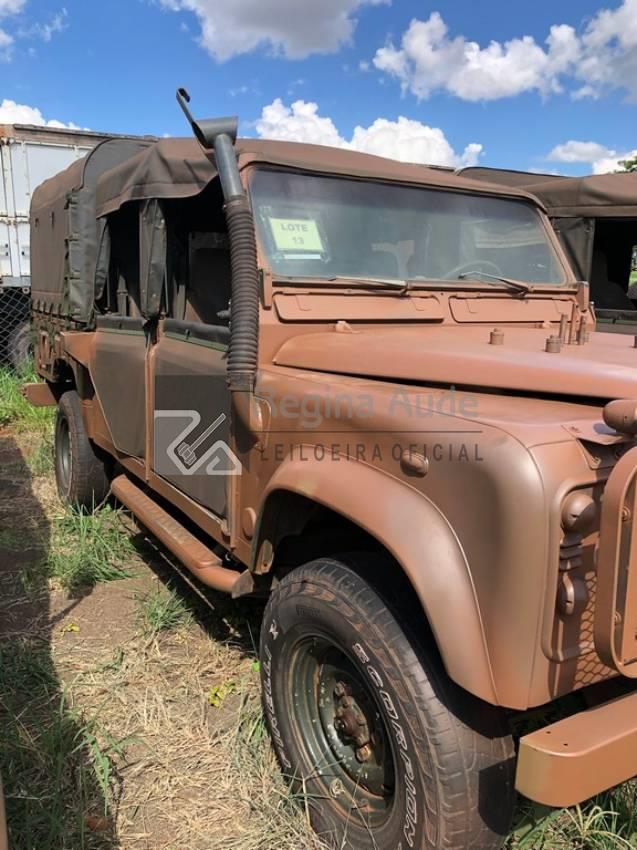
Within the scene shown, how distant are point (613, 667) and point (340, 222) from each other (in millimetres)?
1899

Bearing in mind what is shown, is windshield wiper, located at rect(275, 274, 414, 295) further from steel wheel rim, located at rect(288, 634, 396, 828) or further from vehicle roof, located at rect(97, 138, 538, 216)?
steel wheel rim, located at rect(288, 634, 396, 828)

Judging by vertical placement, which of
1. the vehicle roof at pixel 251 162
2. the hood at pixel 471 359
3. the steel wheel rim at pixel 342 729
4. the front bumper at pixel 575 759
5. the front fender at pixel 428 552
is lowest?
the steel wheel rim at pixel 342 729

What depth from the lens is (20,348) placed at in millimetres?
9297

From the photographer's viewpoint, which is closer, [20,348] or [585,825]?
[585,825]

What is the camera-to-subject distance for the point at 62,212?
4.88 metres

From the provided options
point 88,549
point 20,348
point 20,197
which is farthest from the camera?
point 20,197

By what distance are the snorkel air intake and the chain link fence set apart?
24.8 ft

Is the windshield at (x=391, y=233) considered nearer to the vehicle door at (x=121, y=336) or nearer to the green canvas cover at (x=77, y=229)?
the vehicle door at (x=121, y=336)

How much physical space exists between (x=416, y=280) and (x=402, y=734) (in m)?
1.68

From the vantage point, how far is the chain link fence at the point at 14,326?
9.27m

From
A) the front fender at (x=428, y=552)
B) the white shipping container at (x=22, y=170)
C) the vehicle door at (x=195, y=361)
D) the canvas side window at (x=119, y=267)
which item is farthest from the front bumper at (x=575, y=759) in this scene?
the white shipping container at (x=22, y=170)

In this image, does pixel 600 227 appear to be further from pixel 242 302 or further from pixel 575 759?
pixel 575 759

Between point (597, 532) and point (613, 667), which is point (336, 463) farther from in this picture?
point (613, 667)

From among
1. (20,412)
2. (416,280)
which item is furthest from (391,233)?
(20,412)
